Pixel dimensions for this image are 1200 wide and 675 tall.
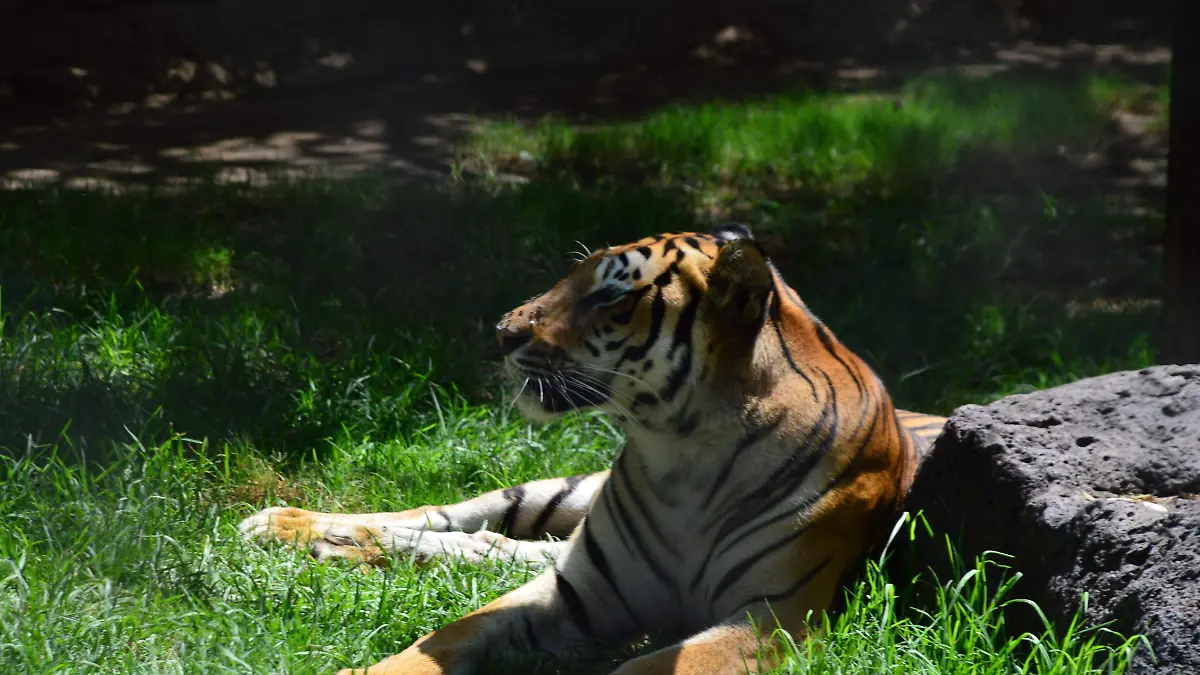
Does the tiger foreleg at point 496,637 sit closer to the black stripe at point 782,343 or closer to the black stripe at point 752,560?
the black stripe at point 752,560

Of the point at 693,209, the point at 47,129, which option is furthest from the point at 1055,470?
the point at 47,129

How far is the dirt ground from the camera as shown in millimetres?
7906

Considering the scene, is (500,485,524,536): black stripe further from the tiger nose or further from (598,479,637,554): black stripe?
the tiger nose

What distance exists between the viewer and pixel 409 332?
534 centimetres

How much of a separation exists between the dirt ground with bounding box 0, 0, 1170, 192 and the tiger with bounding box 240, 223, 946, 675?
4.25 m

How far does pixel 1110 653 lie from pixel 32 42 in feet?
26.1

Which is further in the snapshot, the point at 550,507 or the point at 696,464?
the point at 550,507

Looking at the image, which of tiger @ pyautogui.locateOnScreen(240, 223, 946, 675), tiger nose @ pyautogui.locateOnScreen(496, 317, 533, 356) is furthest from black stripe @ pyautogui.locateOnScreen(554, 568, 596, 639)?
tiger nose @ pyautogui.locateOnScreen(496, 317, 533, 356)

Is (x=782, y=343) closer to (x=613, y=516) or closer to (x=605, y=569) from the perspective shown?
(x=613, y=516)

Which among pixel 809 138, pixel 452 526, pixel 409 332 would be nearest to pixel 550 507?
pixel 452 526

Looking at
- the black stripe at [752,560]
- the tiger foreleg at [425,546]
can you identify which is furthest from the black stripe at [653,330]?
the tiger foreleg at [425,546]

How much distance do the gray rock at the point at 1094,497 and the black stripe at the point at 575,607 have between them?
0.86 m

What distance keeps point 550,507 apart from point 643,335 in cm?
109

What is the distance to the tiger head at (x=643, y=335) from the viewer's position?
315 cm
